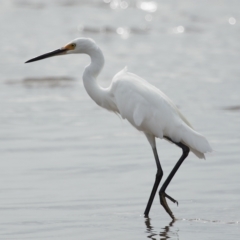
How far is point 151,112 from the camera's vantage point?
6203 millimetres

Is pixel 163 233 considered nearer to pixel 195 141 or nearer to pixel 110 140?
pixel 195 141

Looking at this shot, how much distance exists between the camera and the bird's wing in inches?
241

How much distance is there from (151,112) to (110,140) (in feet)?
6.73

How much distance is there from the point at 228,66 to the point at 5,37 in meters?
5.42

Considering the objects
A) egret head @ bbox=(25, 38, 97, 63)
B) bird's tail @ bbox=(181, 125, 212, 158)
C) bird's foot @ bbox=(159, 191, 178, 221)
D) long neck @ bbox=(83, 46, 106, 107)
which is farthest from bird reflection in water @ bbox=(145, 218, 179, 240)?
egret head @ bbox=(25, 38, 97, 63)

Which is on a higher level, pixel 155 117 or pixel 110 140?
pixel 155 117

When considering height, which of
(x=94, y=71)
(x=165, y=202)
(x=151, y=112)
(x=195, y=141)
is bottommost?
(x=165, y=202)

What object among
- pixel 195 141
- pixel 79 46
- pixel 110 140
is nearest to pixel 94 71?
pixel 79 46

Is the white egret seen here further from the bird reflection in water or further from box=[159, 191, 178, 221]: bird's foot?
the bird reflection in water

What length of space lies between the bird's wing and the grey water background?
583 millimetres

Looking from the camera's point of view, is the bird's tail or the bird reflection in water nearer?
the bird reflection in water

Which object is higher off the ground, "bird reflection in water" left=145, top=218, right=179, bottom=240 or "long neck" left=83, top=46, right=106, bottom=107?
"long neck" left=83, top=46, right=106, bottom=107

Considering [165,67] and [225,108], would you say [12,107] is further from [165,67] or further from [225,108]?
[165,67]

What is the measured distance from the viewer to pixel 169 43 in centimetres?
1559
